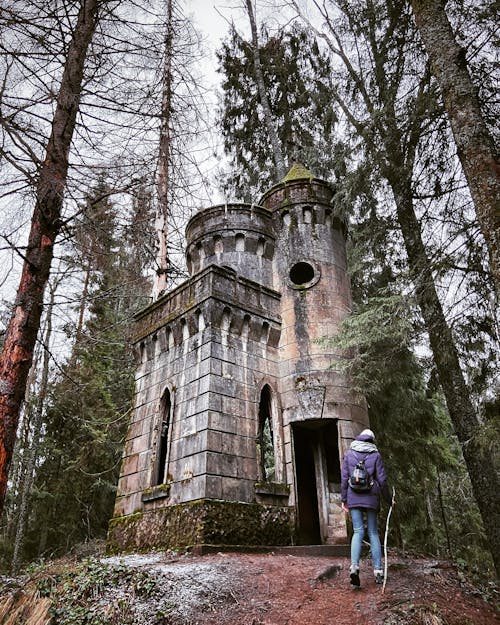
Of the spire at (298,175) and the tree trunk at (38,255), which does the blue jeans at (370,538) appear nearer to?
the tree trunk at (38,255)

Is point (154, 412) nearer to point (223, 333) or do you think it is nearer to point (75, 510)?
point (223, 333)

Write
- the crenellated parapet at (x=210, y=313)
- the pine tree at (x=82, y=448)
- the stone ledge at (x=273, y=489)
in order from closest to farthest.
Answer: the stone ledge at (x=273, y=489), the crenellated parapet at (x=210, y=313), the pine tree at (x=82, y=448)

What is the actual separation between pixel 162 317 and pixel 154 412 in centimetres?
232

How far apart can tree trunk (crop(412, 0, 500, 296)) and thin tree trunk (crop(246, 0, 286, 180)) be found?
11014 millimetres

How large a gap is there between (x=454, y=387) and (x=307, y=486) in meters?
5.18

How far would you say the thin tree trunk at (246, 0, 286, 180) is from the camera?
59.1ft

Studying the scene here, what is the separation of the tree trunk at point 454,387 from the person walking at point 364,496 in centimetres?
195

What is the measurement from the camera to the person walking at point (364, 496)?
5.73m

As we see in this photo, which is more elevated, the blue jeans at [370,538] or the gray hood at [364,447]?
the gray hood at [364,447]

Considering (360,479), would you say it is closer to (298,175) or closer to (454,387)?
(454,387)

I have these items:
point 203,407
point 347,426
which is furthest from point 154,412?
point 347,426

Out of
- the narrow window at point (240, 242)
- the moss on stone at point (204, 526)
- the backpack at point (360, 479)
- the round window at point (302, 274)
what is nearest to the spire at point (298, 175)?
the narrow window at point (240, 242)

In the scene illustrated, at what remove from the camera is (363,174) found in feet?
31.3

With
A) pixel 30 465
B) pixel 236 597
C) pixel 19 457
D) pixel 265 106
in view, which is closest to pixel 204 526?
pixel 236 597
